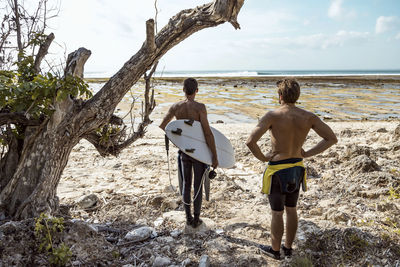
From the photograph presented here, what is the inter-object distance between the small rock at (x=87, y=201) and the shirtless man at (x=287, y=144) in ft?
10.2

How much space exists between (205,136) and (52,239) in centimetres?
214

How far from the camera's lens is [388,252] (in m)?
3.46

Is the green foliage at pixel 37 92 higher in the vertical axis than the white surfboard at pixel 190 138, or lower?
higher

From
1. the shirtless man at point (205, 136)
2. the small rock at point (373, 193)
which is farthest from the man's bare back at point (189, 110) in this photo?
the small rock at point (373, 193)

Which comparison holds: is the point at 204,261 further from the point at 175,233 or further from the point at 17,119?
the point at 17,119

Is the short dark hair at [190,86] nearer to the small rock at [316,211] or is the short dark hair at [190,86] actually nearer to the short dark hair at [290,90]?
the short dark hair at [290,90]

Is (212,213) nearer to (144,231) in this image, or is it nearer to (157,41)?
(144,231)

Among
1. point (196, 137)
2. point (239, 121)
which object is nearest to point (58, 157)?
point (196, 137)

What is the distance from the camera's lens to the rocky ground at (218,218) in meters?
3.39

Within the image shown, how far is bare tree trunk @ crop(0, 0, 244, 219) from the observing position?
3932 millimetres

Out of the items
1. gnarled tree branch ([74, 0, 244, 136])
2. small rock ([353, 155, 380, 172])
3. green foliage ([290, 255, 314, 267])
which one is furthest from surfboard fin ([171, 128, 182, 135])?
small rock ([353, 155, 380, 172])

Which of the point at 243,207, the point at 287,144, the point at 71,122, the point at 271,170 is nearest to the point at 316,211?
the point at 243,207

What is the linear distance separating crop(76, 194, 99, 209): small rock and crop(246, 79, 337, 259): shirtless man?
3.10 m

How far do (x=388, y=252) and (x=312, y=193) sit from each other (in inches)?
85.5
